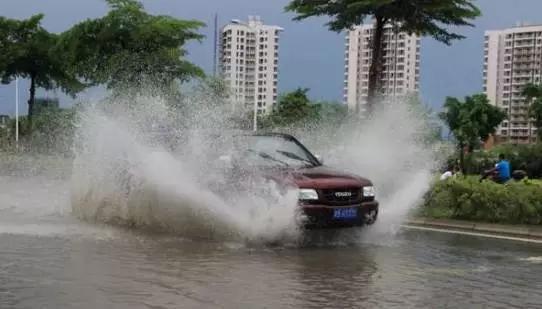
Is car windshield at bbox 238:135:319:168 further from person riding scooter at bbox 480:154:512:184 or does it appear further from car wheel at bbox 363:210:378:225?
person riding scooter at bbox 480:154:512:184

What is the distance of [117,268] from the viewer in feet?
27.6

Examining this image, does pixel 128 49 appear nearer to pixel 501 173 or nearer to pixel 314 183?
pixel 501 173

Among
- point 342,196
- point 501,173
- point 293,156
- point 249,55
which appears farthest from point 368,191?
point 249,55

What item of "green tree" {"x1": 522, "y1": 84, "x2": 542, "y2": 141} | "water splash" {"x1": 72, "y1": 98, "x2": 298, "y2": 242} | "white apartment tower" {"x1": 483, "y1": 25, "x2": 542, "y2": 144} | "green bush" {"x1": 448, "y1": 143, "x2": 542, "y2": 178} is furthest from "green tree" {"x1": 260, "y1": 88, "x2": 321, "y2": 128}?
"water splash" {"x1": 72, "y1": 98, "x2": 298, "y2": 242}

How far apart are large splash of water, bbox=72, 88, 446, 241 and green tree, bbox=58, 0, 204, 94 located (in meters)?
16.7

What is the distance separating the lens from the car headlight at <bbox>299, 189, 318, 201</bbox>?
9930 millimetres

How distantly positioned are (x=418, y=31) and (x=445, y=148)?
525 centimetres

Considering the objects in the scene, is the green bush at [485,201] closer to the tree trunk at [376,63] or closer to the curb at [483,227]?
the curb at [483,227]

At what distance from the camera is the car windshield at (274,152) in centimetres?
1091

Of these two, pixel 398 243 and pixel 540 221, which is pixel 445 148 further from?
pixel 398 243

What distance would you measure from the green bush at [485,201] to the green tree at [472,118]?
4885 centimetres

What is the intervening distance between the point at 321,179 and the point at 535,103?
45.5 meters

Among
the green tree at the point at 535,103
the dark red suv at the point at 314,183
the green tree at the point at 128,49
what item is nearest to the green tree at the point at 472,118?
the green tree at the point at 535,103

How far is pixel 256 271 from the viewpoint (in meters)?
8.45
